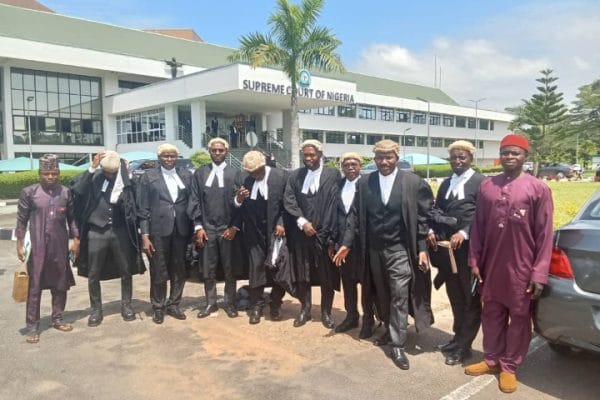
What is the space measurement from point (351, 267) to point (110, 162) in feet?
8.83

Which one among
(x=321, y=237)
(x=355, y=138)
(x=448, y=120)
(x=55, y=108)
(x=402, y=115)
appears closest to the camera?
(x=321, y=237)

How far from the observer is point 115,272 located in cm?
551

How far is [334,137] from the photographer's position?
5047 centimetres

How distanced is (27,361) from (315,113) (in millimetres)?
44387

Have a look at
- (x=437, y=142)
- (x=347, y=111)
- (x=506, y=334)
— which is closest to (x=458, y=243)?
(x=506, y=334)

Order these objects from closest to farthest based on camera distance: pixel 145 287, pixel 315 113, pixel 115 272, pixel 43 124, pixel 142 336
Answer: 1. pixel 142 336
2. pixel 115 272
3. pixel 145 287
4. pixel 43 124
5. pixel 315 113

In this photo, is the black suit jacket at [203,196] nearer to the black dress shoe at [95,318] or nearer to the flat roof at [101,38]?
the black dress shoe at [95,318]

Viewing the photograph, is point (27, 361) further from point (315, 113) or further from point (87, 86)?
point (315, 113)

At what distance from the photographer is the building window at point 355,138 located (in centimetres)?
5190

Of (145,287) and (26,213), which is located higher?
(26,213)

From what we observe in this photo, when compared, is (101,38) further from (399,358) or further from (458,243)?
(399,358)

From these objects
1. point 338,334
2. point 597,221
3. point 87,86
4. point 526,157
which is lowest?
point 338,334

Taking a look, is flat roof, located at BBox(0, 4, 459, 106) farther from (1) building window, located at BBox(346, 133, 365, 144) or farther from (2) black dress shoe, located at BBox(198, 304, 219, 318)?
(2) black dress shoe, located at BBox(198, 304, 219, 318)

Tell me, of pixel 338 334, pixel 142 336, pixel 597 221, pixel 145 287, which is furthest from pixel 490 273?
pixel 145 287
